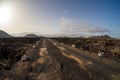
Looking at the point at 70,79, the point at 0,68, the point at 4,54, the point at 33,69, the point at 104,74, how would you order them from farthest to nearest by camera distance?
the point at 4,54 → the point at 0,68 → the point at 33,69 → the point at 104,74 → the point at 70,79

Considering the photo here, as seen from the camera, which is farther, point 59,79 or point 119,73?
point 119,73

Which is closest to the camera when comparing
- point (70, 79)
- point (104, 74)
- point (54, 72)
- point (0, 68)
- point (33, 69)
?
point (70, 79)

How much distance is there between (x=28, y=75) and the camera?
53.4 feet

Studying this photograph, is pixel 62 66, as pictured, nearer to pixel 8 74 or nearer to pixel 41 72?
pixel 41 72

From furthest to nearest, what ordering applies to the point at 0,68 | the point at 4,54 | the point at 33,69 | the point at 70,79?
the point at 4,54 < the point at 0,68 < the point at 33,69 < the point at 70,79

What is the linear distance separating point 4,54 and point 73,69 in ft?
63.8

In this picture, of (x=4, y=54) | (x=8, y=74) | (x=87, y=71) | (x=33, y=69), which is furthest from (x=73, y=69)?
(x=4, y=54)

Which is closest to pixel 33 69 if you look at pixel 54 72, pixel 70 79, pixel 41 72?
pixel 41 72

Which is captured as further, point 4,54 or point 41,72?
point 4,54

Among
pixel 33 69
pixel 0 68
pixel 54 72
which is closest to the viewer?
pixel 54 72

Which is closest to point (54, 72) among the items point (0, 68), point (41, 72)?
point (41, 72)

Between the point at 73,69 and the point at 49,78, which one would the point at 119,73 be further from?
the point at 49,78

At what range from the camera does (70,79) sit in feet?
47.1

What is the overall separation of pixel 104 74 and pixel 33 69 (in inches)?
312
